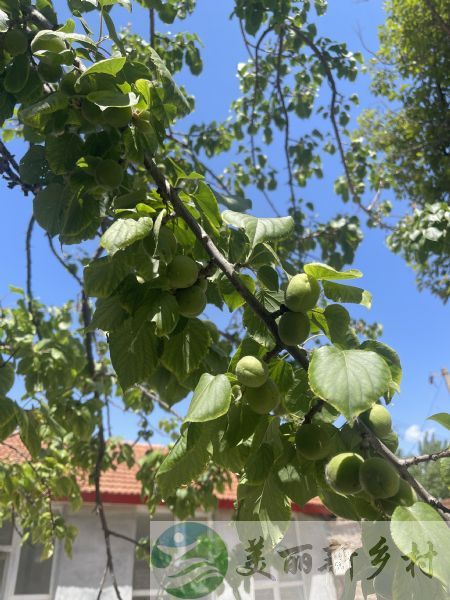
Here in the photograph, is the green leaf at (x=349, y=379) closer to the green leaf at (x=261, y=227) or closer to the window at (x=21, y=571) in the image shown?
the green leaf at (x=261, y=227)

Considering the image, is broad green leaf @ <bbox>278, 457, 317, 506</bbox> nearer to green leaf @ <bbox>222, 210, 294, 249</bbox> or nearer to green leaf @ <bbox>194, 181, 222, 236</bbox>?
green leaf @ <bbox>222, 210, 294, 249</bbox>

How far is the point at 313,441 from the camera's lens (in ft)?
2.37

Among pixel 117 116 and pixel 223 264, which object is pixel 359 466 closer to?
pixel 223 264

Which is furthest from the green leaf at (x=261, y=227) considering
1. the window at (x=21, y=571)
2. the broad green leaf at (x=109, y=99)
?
the window at (x=21, y=571)

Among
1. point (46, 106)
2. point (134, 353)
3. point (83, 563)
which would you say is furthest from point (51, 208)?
point (83, 563)

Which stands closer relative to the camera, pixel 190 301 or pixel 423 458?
pixel 423 458

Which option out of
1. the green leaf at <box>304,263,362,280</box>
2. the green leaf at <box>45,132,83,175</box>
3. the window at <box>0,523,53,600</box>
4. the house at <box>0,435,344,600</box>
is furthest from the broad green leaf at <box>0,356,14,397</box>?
the window at <box>0,523,53,600</box>

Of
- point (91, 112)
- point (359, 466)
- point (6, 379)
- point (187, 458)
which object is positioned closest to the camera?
point (359, 466)

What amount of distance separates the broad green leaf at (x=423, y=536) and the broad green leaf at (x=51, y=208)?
932mm

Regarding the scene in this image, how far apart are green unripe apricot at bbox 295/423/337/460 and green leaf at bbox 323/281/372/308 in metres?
0.26

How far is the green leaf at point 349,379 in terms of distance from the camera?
1.87ft

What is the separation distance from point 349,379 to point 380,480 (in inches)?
5.8

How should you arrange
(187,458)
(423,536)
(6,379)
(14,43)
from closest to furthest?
(423,536)
(187,458)
(14,43)
(6,379)

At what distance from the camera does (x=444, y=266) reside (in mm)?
6207
